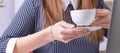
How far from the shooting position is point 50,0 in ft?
2.14

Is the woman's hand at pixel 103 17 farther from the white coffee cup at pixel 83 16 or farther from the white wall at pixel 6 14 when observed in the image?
the white wall at pixel 6 14

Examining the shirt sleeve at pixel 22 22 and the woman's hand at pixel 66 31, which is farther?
the shirt sleeve at pixel 22 22

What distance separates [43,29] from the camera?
659mm

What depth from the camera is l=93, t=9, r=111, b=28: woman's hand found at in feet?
1.90

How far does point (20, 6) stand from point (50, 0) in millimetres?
111

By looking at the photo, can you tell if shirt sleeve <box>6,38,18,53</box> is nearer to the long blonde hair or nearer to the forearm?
the forearm

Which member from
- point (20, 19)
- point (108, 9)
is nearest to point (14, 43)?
point (20, 19)

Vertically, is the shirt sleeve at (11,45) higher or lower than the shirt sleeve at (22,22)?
lower

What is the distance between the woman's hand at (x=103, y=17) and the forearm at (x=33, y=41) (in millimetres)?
144

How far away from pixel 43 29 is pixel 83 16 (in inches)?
7.3

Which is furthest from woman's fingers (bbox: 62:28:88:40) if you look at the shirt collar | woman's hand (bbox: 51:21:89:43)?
the shirt collar

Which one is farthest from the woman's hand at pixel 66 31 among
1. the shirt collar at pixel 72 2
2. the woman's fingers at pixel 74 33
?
the shirt collar at pixel 72 2

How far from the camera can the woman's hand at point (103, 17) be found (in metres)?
0.58

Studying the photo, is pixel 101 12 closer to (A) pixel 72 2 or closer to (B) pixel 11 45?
(A) pixel 72 2
